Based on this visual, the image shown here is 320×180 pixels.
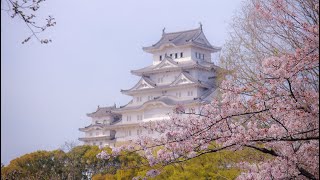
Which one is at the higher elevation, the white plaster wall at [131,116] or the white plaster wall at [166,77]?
the white plaster wall at [166,77]

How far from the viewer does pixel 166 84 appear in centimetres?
4284

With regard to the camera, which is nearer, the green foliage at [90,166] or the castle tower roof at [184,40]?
the green foliage at [90,166]

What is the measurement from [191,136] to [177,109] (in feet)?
2.84

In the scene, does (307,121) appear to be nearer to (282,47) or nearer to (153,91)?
(282,47)

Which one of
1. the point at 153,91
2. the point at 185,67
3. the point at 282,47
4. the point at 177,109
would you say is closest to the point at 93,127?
the point at 153,91

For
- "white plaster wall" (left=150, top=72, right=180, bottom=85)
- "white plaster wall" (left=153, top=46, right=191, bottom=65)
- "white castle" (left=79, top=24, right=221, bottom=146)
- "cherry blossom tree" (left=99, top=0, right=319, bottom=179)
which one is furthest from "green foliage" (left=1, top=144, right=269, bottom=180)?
"white plaster wall" (left=153, top=46, right=191, bottom=65)

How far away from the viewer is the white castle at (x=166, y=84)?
1606 inches

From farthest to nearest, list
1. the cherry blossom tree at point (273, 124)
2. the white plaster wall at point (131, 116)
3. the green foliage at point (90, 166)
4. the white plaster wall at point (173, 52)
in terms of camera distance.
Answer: the white plaster wall at point (173, 52), the white plaster wall at point (131, 116), the green foliage at point (90, 166), the cherry blossom tree at point (273, 124)

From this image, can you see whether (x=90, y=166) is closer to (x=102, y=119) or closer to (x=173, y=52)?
(x=173, y=52)

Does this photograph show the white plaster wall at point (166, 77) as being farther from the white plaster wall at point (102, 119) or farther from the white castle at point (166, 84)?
the white plaster wall at point (102, 119)

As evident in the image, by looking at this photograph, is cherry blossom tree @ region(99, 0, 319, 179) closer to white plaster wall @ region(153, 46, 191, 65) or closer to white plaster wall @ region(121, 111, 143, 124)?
white plaster wall @ region(121, 111, 143, 124)

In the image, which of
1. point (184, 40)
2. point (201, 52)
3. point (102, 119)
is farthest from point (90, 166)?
point (102, 119)

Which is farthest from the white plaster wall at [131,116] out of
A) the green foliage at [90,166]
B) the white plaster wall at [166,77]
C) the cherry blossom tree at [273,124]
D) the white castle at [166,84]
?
the cherry blossom tree at [273,124]

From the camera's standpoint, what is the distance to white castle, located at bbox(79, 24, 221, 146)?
40.8 meters
